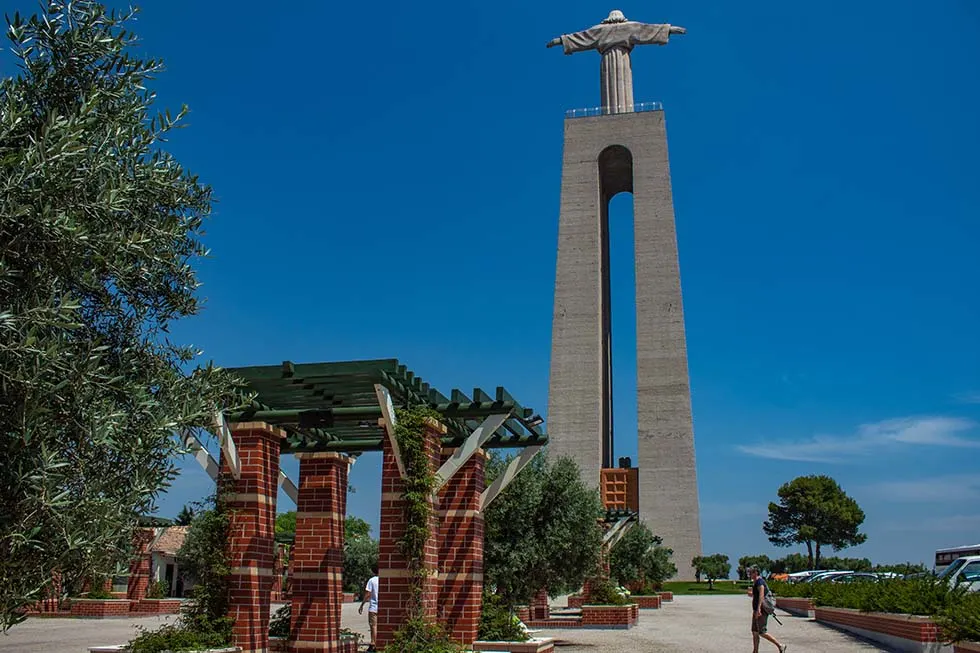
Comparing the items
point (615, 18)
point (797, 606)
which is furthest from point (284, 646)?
point (615, 18)

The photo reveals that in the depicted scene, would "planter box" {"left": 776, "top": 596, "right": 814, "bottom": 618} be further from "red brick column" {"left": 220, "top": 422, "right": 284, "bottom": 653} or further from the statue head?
the statue head

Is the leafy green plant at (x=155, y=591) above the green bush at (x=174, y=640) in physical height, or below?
below

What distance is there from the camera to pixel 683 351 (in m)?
54.5

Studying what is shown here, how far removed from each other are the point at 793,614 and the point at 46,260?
29.2m

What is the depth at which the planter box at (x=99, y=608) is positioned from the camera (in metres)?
28.3

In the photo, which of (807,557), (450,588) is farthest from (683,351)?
(450,588)

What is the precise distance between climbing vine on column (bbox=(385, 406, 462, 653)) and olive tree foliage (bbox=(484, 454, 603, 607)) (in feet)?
A: 19.9

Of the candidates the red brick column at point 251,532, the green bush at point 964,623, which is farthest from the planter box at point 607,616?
the red brick column at point 251,532

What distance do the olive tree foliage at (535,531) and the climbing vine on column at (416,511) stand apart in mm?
6069

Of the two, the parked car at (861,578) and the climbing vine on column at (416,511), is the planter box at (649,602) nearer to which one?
the parked car at (861,578)

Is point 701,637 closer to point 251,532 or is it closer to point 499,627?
point 499,627

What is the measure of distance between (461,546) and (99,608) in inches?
875

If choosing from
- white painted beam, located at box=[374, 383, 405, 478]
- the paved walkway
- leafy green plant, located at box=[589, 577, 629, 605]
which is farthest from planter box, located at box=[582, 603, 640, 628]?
white painted beam, located at box=[374, 383, 405, 478]

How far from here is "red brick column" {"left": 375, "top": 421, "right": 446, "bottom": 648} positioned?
1020 centimetres
